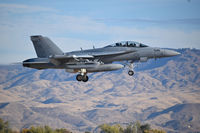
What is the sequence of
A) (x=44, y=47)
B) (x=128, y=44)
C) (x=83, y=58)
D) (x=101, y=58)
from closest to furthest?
(x=83, y=58) < (x=128, y=44) < (x=101, y=58) < (x=44, y=47)

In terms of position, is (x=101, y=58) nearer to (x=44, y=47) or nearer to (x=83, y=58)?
(x=83, y=58)

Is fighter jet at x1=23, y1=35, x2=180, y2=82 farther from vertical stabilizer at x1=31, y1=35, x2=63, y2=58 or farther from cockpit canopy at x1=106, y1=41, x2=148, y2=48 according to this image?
vertical stabilizer at x1=31, y1=35, x2=63, y2=58

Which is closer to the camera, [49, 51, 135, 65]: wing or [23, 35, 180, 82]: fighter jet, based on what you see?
[49, 51, 135, 65]: wing

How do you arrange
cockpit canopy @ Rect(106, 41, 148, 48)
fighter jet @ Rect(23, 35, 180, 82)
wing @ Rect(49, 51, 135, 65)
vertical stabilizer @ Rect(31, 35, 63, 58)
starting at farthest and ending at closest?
vertical stabilizer @ Rect(31, 35, 63, 58)
cockpit canopy @ Rect(106, 41, 148, 48)
fighter jet @ Rect(23, 35, 180, 82)
wing @ Rect(49, 51, 135, 65)

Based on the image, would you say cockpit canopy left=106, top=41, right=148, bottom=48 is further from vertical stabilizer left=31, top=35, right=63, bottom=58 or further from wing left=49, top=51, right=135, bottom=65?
vertical stabilizer left=31, top=35, right=63, bottom=58

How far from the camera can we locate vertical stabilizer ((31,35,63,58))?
51812 mm

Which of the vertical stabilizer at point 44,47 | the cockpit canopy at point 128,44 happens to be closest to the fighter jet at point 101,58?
the cockpit canopy at point 128,44

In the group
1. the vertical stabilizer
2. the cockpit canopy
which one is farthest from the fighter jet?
the vertical stabilizer

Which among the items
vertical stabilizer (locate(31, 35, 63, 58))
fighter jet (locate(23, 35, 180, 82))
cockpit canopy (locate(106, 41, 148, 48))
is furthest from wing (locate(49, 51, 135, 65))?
vertical stabilizer (locate(31, 35, 63, 58))

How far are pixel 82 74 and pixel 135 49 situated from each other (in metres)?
7.29

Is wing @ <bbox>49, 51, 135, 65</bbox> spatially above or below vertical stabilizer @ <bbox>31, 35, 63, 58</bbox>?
below

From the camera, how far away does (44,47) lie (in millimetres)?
51812

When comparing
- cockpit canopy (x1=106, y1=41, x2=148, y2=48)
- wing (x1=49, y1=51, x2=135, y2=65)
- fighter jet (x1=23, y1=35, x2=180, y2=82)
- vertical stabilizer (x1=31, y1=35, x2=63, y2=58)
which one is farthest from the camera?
vertical stabilizer (x1=31, y1=35, x2=63, y2=58)

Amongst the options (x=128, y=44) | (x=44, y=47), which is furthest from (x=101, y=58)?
(x=44, y=47)
